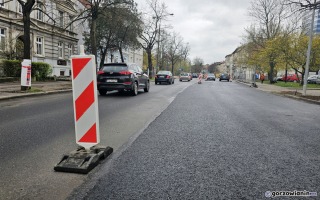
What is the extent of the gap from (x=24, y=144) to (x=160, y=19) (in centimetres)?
4317

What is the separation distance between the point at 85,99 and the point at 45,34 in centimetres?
3115

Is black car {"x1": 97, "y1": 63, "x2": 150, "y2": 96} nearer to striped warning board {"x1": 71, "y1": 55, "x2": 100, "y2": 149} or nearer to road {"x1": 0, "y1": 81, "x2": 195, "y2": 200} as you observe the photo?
road {"x1": 0, "y1": 81, "x2": 195, "y2": 200}

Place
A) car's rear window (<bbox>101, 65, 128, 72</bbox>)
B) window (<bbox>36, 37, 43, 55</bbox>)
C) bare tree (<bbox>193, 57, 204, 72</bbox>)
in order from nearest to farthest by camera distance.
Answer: car's rear window (<bbox>101, 65, 128, 72</bbox>) → window (<bbox>36, 37, 43, 55</bbox>) → bare tree (<bbox>193, 57, 204, 72</bbox>)

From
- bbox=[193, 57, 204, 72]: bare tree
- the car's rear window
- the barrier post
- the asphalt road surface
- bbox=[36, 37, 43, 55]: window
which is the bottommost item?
the asphalt road surface

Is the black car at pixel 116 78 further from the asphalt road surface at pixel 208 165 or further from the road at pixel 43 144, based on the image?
the asphalt road surface at pixel 208 165

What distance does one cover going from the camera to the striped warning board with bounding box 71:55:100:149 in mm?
3611

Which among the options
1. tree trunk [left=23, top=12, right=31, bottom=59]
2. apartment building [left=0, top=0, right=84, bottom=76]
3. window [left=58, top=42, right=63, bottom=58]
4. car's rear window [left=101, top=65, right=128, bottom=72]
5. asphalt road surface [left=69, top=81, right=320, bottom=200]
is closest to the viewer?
asphalt road surface [left=69, top=81, right=320, bottom=200]

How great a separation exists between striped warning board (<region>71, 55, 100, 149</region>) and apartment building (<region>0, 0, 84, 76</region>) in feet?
57.7

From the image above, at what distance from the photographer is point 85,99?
12.1ft

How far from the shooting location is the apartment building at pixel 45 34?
79.0 ft

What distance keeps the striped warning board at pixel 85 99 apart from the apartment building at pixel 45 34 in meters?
17.6

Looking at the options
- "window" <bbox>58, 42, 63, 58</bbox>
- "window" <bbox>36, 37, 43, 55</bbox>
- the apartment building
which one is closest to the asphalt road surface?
the apartment building

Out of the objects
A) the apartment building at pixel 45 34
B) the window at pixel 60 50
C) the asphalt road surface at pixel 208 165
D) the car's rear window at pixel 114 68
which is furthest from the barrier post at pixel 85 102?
the window at pixel 60 50

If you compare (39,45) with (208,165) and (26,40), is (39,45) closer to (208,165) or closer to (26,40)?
(26,40)
